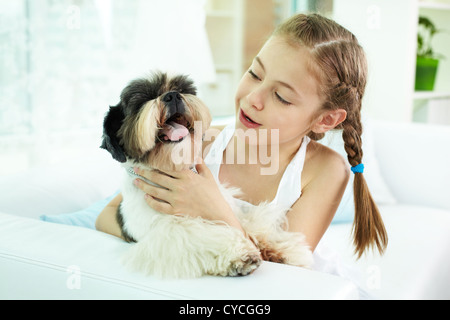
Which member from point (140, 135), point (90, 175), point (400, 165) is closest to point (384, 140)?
point (400, 165)

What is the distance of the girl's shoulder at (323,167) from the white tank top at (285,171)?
25mm

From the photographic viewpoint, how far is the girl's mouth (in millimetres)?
1485

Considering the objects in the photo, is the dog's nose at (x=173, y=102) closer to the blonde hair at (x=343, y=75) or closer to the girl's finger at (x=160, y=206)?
the girl's finger at (x=160, y=206)

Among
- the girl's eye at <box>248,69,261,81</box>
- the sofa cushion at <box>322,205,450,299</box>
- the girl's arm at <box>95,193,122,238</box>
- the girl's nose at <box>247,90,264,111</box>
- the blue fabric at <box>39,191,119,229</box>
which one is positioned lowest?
the sofa cushion at <box>322,205,450,299</box>

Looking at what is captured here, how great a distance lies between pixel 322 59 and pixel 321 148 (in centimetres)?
40

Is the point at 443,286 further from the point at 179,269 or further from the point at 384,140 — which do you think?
the point at 179,269

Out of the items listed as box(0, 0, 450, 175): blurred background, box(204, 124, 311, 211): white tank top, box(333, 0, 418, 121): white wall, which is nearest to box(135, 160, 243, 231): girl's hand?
box(204, 124, 311, 211): white tank top

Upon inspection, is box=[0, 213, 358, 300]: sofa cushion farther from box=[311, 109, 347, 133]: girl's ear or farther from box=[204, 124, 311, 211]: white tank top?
box=[311, 109, 347, 133]: girl's ear

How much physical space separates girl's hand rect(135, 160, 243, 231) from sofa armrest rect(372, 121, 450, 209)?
5.81 feet

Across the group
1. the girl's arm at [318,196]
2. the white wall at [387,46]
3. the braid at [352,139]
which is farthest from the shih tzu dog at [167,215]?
the white wall at [387,46]

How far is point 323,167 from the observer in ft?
5.42

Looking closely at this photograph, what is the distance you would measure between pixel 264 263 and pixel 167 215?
0.99 ft

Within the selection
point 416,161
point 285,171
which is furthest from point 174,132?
point 416,161

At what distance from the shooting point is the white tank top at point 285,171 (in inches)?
63.6
